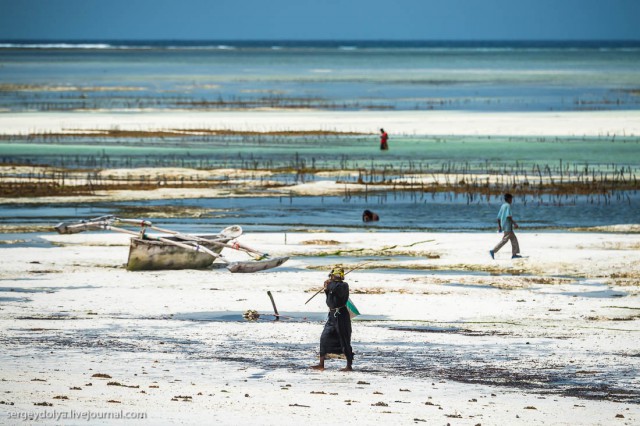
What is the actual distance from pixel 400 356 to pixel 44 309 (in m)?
7.10

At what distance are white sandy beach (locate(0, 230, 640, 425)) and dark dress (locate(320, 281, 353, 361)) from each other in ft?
1.16

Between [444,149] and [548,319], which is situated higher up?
[444,149]

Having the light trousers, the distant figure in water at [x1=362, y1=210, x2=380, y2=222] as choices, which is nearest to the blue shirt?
the light trousers

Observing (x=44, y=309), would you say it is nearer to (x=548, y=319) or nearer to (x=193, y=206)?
(x=548, y=319)

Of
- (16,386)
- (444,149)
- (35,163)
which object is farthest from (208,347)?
(444,149)

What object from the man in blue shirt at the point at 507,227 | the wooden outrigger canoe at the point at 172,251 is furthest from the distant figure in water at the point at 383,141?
the wooden outrigger canoe at the point at 172,251

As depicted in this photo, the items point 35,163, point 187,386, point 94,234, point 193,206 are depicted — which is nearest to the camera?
point 187,386

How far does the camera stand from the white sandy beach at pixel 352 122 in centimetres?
5928

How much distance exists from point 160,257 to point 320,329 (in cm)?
668

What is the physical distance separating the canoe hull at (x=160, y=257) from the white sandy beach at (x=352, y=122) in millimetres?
34222

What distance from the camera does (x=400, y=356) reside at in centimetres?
1662

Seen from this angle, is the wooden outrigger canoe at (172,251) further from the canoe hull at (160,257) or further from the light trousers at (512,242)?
the light trousers at (512,242)

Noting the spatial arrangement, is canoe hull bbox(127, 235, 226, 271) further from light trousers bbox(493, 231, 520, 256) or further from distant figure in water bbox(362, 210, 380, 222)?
distant figure in water bbox(362, 210, 380, 222)

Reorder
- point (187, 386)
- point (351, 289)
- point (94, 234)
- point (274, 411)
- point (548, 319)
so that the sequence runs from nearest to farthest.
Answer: point (274, 411) < point (187, 386) < point (548, 319) < point (351, 289) < point (94, 234)
